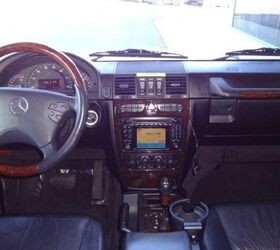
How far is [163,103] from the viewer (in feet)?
6.43

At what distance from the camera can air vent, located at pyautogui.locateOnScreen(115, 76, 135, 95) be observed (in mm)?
1935

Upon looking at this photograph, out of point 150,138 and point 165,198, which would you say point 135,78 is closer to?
point 150,138

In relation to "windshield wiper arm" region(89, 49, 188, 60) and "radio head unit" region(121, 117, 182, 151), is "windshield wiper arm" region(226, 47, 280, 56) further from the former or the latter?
"radio head unit" region(121, 117, 182, 151)

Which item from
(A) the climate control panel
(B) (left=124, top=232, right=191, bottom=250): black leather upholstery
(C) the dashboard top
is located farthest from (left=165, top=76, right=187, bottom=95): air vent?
(B) (left=124, top=232, right=191, bottom=250): black leather upholstery

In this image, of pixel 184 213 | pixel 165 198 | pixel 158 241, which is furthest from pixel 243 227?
pixel 165 198

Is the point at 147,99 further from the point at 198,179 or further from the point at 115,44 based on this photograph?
the point at 198,179

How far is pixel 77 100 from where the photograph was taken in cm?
139

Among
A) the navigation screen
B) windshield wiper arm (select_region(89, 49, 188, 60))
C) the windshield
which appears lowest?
the navigation screen

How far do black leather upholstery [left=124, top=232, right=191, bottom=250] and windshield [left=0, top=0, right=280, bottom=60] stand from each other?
3.52 ft

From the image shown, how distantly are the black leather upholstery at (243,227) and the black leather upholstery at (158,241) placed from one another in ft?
0.33

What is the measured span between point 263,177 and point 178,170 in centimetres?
65

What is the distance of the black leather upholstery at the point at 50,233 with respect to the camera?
146 cm

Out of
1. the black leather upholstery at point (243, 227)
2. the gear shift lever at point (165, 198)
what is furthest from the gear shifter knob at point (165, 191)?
the black leather upholstery at point (243, 227)

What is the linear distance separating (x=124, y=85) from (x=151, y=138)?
33cm
